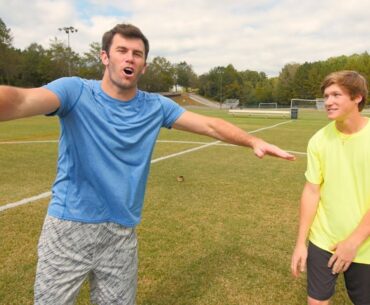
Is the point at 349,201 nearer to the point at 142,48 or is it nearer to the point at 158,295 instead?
the point at 142,48

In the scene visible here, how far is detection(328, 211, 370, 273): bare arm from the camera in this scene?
2.44m

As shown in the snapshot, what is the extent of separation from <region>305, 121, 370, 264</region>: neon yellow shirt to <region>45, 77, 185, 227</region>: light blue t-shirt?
1.25 metres

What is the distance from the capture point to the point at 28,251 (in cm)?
469

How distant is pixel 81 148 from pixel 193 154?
32.2 ft

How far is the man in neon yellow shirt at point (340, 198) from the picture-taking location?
252cm

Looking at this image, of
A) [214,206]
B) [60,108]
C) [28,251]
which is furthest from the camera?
[214,206]

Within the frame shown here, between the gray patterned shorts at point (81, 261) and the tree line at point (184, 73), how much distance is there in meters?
70.1

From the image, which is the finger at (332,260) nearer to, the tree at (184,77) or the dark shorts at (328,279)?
the dark shorts at (328,279)

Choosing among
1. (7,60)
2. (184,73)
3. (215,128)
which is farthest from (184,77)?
(215,128)

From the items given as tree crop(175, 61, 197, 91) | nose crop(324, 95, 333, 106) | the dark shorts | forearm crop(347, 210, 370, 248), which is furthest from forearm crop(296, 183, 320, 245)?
tree crop(175, 61, 197, 91)

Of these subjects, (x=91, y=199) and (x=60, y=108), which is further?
(x=91, y=199)

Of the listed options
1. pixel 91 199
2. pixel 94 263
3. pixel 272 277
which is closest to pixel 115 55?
pixel 91 199

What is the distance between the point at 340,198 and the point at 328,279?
22.4 inches

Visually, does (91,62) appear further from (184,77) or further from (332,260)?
(332,260)
